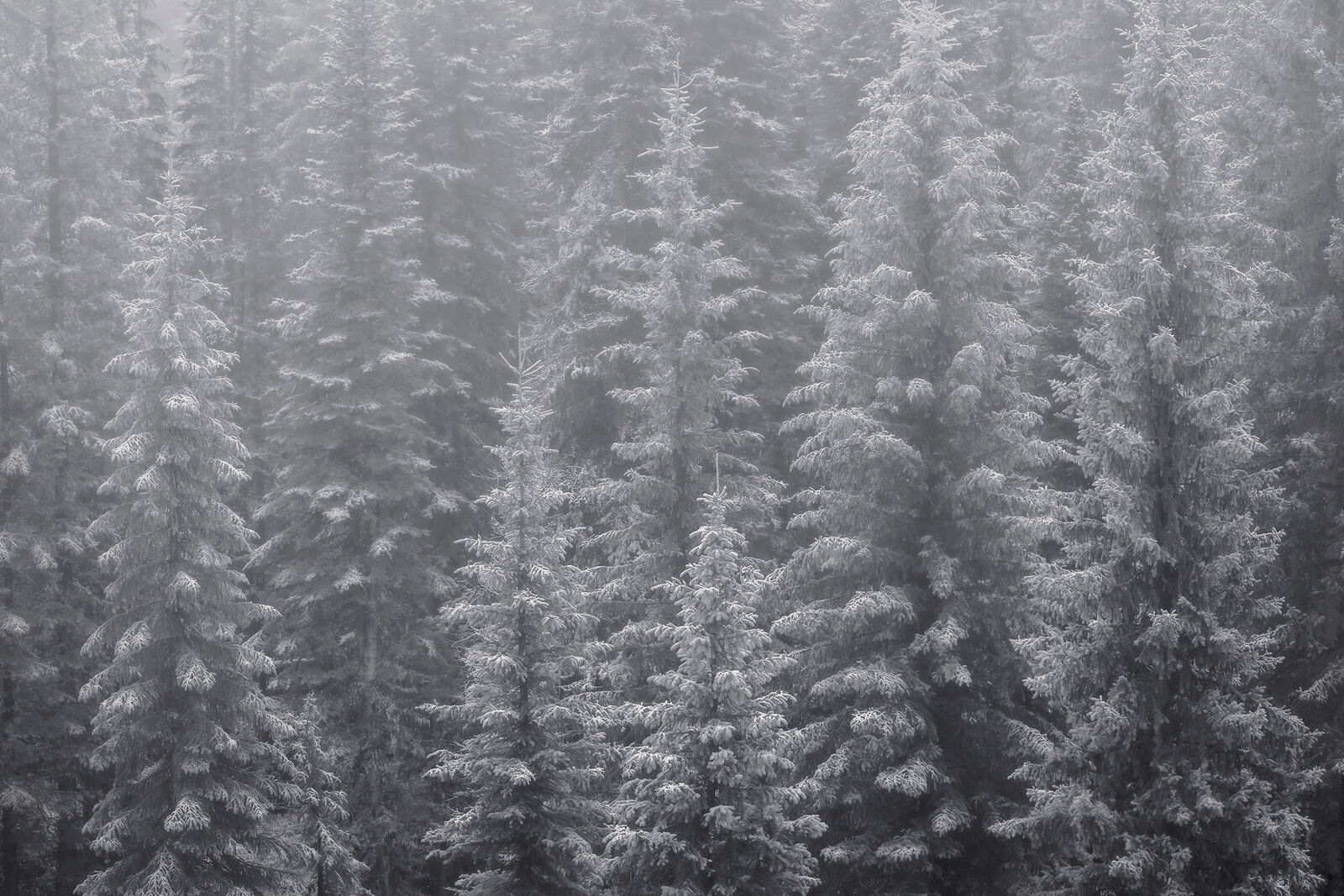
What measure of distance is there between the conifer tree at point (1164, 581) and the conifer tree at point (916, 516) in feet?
4.59

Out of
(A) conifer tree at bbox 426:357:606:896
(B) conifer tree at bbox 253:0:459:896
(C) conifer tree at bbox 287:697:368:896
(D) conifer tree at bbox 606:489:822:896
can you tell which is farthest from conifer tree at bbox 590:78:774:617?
(C) conifer tree at bbox 287:697:368:896

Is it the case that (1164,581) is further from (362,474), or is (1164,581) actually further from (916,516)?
(362,474)

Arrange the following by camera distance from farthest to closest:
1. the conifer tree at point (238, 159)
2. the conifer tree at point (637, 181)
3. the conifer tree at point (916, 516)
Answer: the conifer tree at point (238, 159) < the conifer tree at point (637, 181) < the conifer tree at point (916, 516)

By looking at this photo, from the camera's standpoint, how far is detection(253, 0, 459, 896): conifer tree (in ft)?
67.6

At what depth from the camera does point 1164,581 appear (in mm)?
14094

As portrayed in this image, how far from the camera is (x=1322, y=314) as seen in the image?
1836cm

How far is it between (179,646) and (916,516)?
1128 centimetres

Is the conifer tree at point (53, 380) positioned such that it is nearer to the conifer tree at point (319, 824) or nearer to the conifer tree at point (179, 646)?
the conifer tree at point (179, 646)

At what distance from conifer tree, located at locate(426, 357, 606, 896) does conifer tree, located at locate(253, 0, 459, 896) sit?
5.99 metres

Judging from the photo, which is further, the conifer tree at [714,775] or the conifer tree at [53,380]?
the conifer tree at [53,380]

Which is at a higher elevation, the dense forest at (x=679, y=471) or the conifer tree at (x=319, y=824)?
the dense forest at (x=679, y=471)

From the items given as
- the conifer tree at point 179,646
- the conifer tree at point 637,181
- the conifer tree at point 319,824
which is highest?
the conifer tree at point 637,181

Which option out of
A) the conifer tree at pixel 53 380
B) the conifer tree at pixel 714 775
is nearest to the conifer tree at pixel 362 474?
the conifer tree at pixel 53 380

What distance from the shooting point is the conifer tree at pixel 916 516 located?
15.4 meters
